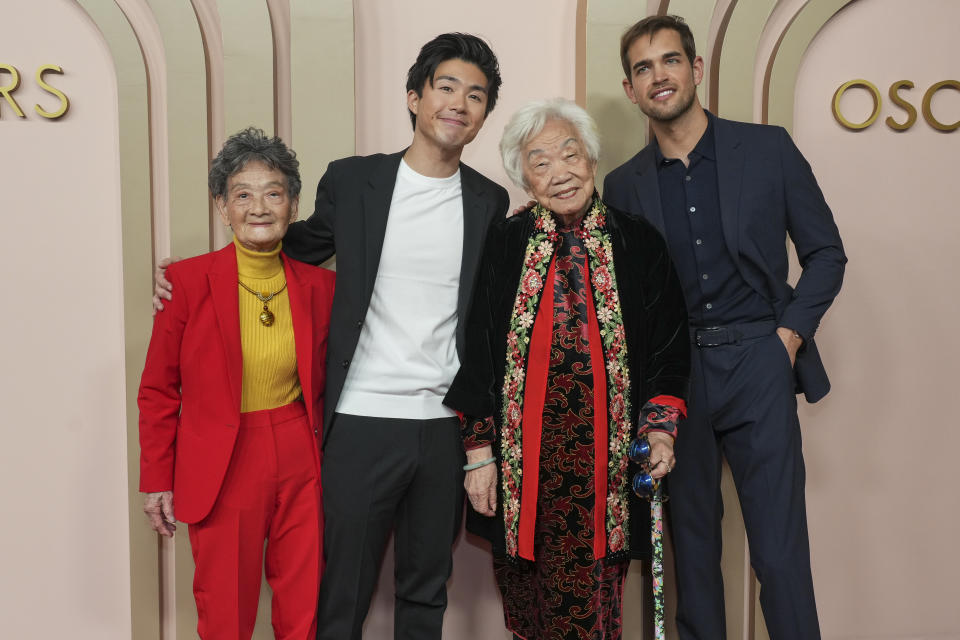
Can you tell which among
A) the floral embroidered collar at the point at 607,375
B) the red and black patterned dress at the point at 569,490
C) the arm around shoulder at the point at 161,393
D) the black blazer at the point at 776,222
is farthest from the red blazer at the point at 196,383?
the black blazer at the point at 776,222

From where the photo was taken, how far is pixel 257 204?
188 cm

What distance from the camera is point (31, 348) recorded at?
8.32 feet

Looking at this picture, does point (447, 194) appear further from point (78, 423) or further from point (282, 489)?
point (78, 423)

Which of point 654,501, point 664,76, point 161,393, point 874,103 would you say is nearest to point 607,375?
point 654,501

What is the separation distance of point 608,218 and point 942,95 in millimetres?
1859

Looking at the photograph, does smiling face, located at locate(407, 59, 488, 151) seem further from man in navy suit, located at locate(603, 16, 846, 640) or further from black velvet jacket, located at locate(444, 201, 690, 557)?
man in navy suit, located at locate(603, 16, 846, 640)

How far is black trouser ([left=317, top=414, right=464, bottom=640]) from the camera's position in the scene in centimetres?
201

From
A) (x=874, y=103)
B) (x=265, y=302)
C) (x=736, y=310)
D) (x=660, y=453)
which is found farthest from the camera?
(x=874, y=103)

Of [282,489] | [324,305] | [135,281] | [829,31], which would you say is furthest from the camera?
[829,31]

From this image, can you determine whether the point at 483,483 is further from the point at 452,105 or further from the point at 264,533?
the point at 452,105

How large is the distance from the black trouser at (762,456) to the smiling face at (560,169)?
645 millimetres

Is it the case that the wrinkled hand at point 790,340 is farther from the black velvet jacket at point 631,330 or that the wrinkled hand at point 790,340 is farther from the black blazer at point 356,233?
the black blazer at point 356,233

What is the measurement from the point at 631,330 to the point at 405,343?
2.13 ft

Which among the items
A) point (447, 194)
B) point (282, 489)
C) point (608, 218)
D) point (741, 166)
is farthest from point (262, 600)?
point (741, 166)
